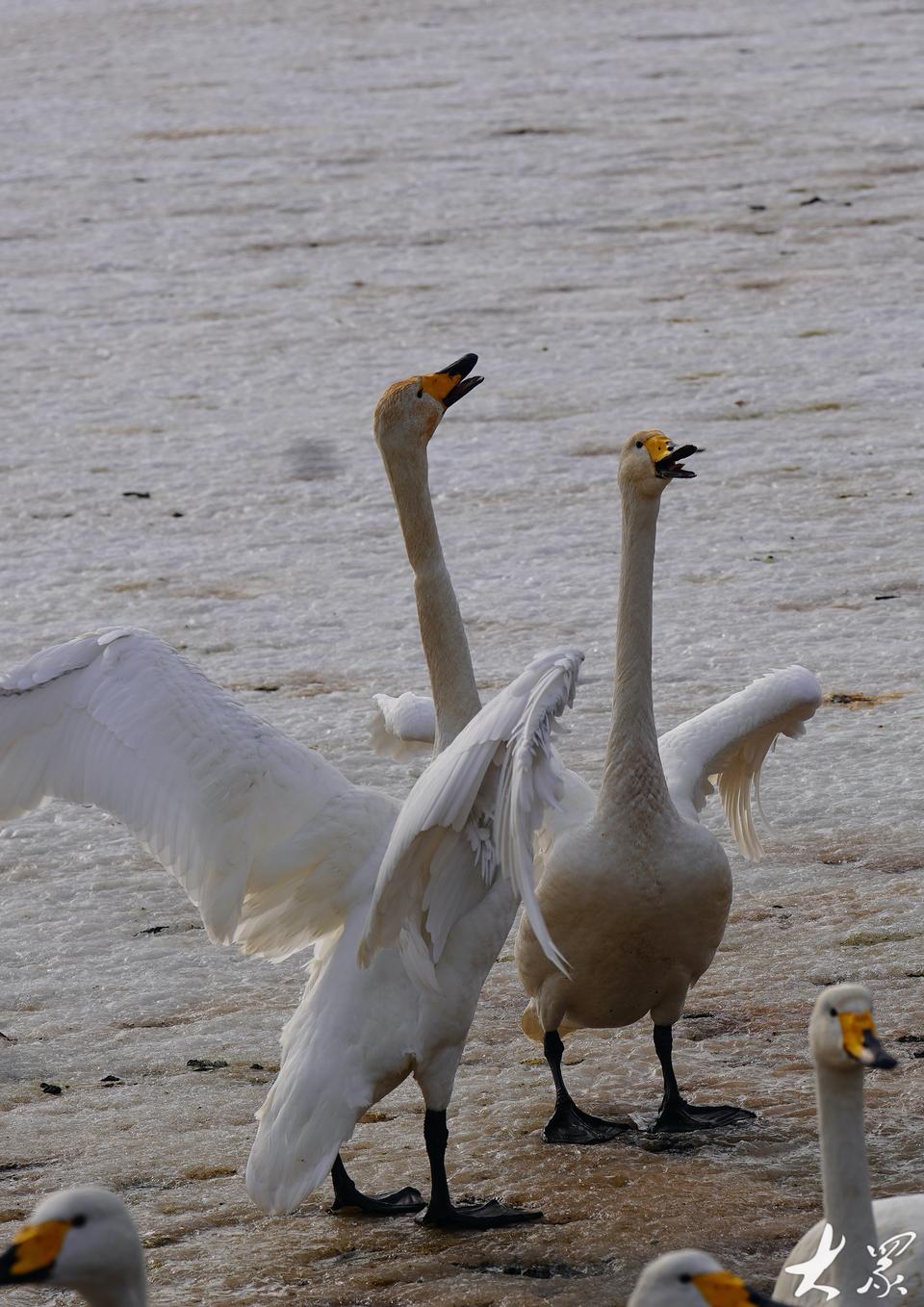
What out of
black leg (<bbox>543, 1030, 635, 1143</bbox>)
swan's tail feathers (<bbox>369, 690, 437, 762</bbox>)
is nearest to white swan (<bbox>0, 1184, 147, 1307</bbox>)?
black leg (<bbox>543, 1030, 635, 1143</bbox>)

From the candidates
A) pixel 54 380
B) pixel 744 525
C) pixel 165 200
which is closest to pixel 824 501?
pixel 744 525

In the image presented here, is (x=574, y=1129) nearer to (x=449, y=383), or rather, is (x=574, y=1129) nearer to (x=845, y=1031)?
(x=845, y=1031)

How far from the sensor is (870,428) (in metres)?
9.76

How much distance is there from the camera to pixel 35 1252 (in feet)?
10.00

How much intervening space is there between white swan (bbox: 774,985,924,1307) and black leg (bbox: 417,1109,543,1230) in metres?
0.79

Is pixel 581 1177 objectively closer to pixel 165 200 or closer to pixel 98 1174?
pixel 98 1174

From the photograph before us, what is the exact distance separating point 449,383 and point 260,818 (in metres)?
1.19

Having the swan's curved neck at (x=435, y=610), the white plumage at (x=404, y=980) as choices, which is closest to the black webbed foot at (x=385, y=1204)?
the white plumage at (x=404, y=980)

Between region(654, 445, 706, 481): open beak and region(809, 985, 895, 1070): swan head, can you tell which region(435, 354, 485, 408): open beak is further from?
region(809, 985, 895, 1070): swan head

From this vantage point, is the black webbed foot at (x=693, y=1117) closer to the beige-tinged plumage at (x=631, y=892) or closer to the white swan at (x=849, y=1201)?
the beige-tinged plumage at (x=631, y=892)

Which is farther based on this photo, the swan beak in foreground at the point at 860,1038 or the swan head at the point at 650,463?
the swan head at the point at 650,463

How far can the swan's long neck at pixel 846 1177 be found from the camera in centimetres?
331

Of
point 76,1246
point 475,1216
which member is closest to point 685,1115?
point 475,1216

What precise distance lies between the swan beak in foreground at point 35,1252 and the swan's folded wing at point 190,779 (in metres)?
1.61
